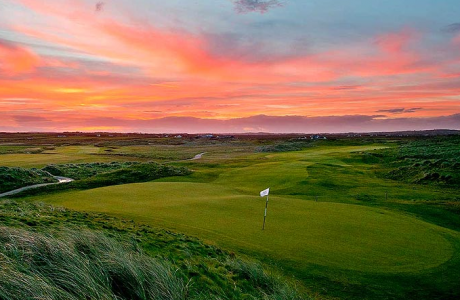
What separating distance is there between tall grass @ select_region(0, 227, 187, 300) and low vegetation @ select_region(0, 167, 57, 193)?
25.9 metres

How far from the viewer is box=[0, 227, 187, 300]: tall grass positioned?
4293 millimetres

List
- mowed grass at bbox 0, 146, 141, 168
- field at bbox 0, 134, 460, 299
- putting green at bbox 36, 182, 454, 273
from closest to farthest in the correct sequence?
field at bbox 0, 134, 460, 299 → putting green at bbox 36, 182, 454, 273 → mowed grass at bbox 0, 146, 141, 168

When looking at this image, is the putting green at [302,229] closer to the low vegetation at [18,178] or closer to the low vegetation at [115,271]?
the low vegetation at [115,271]

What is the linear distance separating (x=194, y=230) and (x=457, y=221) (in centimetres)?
1483

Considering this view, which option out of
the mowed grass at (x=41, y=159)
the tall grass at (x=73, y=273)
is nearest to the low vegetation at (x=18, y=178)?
the mowed grass at (x=41, y=159)

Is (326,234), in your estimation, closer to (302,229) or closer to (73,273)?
(302,229)

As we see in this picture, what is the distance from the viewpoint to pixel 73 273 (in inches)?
203

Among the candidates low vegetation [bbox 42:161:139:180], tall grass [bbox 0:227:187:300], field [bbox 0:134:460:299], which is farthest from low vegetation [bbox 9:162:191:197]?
tall grass [bbox 0:227:187:300]

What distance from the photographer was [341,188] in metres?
27.8

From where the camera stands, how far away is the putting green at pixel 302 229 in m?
10.3

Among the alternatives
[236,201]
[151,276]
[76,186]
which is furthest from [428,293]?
[76,186]

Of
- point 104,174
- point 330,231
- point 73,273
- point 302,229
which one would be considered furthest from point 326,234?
point 104,174

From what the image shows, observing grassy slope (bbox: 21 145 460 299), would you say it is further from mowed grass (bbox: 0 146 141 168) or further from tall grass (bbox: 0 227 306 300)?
mowed grass (bbox: 0 146 141 168)

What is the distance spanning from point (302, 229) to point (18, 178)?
91.5 feet
